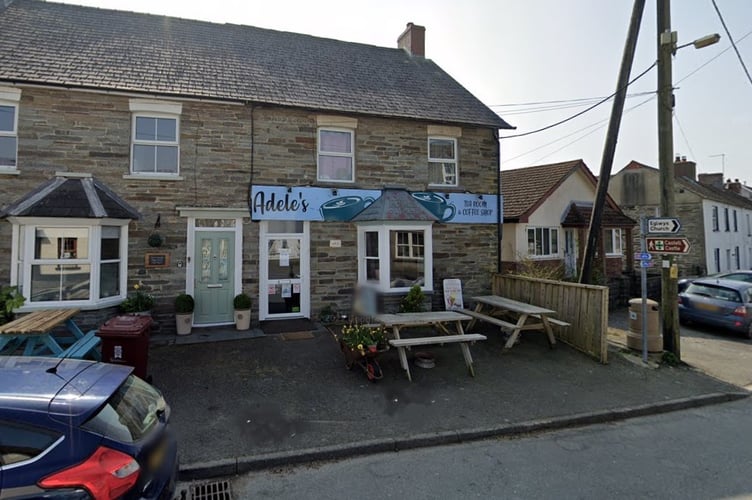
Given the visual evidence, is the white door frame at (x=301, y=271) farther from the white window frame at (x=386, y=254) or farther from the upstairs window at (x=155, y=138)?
the upstairs window at (x=155, y=138)

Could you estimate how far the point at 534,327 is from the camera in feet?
28.1

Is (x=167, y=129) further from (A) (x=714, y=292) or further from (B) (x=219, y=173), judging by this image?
(A) (x=714, y=292)

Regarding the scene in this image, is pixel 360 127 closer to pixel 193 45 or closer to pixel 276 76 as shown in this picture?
pixel 276 76

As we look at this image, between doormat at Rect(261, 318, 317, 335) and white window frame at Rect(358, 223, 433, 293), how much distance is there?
5.76ft

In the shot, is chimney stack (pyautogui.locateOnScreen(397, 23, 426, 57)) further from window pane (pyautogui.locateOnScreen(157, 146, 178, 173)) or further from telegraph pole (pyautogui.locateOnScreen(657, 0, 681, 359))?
window pane (pyautogui.locateOnScreen(157, 146, 178, 173))

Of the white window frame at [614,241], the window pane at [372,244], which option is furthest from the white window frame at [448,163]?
the white window frame at [614,241]

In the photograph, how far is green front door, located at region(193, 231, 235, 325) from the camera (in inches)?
374

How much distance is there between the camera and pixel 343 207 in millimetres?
10492

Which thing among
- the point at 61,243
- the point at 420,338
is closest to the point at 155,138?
the point at 61,243

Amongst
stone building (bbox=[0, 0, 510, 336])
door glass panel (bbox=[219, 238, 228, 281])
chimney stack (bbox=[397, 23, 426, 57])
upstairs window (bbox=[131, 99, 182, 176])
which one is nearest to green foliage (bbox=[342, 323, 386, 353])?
stone building (bbox=[0, 0, 510, 336])

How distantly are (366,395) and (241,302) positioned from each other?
460 cm

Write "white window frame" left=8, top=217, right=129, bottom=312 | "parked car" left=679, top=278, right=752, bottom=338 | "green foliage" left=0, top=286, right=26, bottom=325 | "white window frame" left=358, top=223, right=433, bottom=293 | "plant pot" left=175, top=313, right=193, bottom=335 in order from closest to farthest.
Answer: "green foliage" left=0, top=286, right=26, bottom=325 < "white window frame" left=8, top=217, right=129, bottom=312 < "plant pot" left=175, top=313, right=193, bottom=335 < "white window frame" left=358, top=223, right=433, bottom=293 < "parked car" left=679, top=278, right=752, bottom=338

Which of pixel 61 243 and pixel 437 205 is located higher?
pixel 437 205

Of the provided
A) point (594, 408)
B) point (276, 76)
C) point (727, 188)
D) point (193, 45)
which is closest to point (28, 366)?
point (594, 408)
